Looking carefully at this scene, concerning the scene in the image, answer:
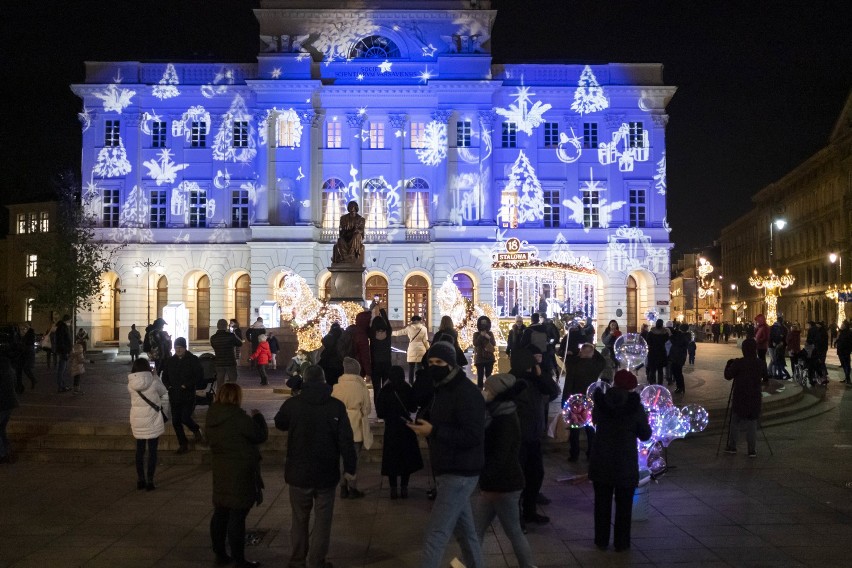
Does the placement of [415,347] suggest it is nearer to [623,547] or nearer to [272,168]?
[623,547]

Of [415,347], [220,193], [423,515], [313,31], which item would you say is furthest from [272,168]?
[423,515]

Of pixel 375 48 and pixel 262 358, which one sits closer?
pixel 262 358

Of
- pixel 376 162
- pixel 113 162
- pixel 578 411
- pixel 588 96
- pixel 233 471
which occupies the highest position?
pixel 588 96

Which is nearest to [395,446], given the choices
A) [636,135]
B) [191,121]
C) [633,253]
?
[633,253]

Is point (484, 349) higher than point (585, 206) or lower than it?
lower

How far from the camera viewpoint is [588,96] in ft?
154

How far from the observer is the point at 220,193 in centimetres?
4656

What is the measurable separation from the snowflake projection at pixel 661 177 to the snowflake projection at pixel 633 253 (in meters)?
2.77

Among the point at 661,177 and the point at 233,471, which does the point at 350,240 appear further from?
the point at 661,177

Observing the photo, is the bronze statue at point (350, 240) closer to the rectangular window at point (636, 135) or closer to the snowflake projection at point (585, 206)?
the snowflake projection at point (585, 206)

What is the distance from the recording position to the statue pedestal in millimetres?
23188

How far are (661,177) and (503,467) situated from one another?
43.5m

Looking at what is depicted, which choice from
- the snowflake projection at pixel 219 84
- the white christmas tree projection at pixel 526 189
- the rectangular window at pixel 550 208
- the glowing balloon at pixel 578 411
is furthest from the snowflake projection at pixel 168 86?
the glowing balloon at pixel 578 411

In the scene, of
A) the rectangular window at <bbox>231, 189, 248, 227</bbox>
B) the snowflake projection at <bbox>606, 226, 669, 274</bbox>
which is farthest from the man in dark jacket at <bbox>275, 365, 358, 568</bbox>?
the snowflake projection at <bbox>606, 226, 669, 274</bbox>
